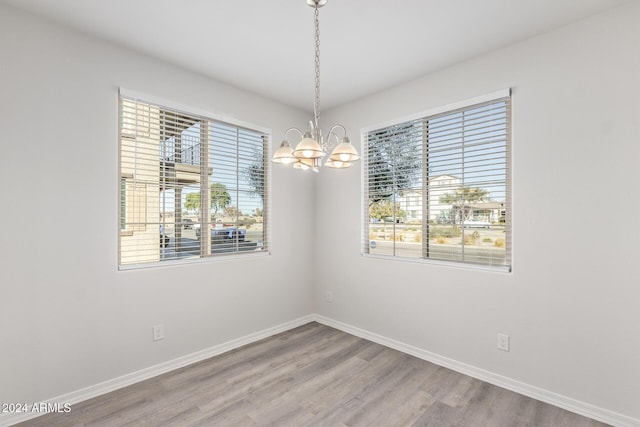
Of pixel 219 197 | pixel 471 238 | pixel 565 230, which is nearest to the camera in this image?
pixel 565 230

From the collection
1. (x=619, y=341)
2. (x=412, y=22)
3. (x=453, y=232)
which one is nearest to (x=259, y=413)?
(x=453, y=232)

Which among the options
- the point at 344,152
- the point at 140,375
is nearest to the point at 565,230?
the point at 344,152

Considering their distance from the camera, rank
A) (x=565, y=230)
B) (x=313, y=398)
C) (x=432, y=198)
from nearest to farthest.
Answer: (x=565, y=230)
(x=313, y=398)
(x=432, y=198)

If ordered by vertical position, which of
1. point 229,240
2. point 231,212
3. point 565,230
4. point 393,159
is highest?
point 393,159

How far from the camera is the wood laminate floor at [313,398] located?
2.07 m

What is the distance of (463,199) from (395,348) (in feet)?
5.49

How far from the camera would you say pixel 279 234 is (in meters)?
3.70

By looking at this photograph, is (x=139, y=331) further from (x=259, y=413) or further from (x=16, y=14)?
(x=16, y=14)

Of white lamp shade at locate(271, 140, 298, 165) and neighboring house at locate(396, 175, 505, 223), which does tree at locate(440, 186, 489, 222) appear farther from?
white lamp shade at locate(271, 140, 298, 165)

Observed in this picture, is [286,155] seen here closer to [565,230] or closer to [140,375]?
[565,230]

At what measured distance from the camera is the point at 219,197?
317 centimetres

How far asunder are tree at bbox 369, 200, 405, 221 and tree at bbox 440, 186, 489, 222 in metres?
0.52

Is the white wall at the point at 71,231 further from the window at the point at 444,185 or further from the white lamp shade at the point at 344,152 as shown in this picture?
the window at the point at 444,185

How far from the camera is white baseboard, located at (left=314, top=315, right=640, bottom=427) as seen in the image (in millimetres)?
2047
